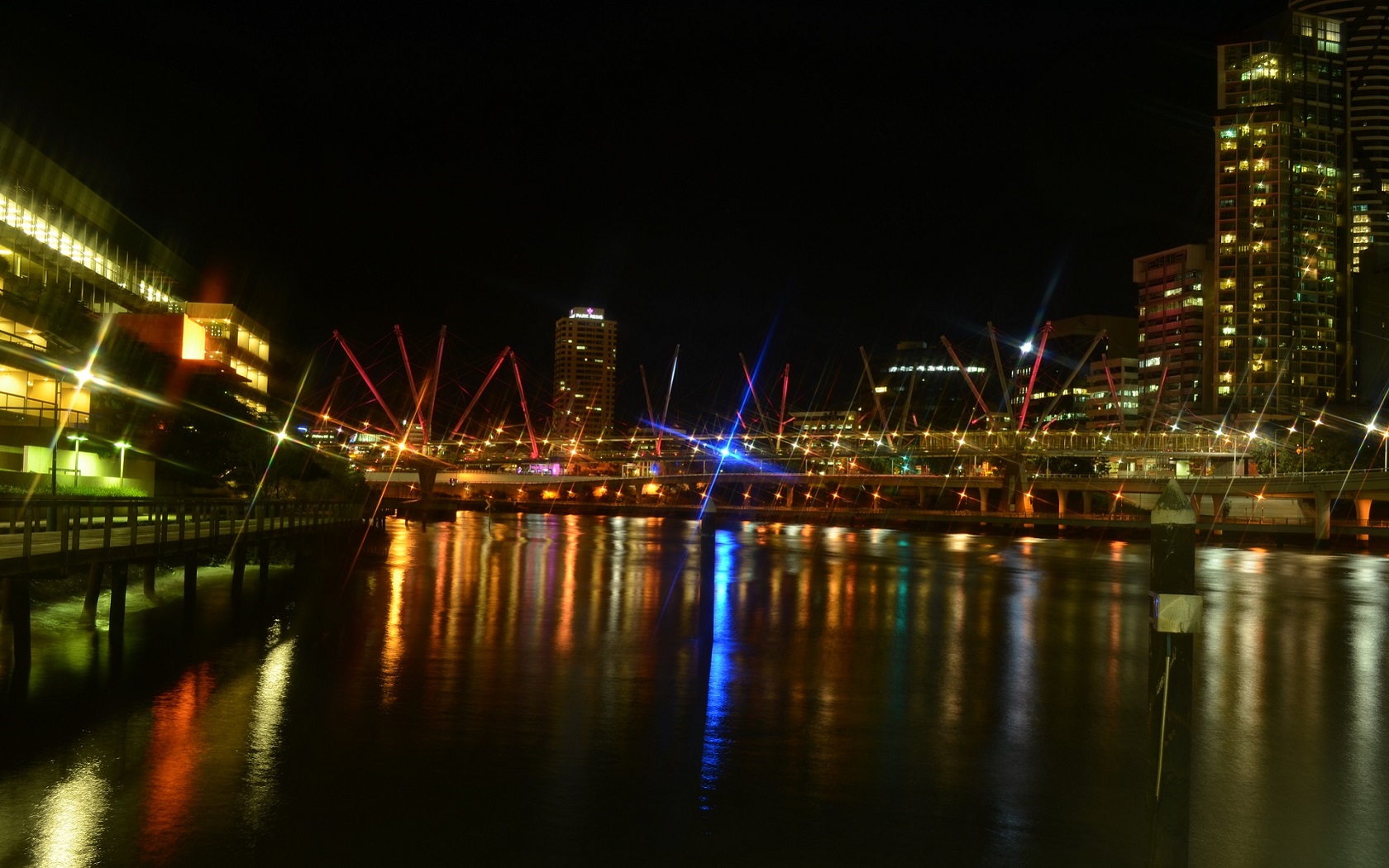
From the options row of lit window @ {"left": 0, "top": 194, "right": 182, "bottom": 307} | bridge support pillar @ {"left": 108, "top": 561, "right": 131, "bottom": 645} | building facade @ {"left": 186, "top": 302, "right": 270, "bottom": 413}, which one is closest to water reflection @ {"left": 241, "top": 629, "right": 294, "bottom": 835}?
bridge support pillar @ {"left": 108, "top": 561, "right": 131, "bottom": 645}

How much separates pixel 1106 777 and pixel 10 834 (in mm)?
10057

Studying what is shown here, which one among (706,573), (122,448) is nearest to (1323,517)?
(122,448)

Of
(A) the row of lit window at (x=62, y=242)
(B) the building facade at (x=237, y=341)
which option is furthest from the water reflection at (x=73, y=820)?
(B) the building facade at (x=237, y=341)

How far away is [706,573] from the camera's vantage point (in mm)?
17594

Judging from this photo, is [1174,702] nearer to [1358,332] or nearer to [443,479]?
[443,479]

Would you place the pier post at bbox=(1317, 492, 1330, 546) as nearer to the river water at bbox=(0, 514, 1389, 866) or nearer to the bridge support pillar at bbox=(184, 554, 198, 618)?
the river water at bbox=(0, 514, 1389, 866)

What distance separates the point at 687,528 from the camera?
9250cm

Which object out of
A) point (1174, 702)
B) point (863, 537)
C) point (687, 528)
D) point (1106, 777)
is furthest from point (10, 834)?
point (687, 528)

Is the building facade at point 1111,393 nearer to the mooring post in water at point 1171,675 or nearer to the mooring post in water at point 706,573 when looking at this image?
the mooring post in water at point 706,573

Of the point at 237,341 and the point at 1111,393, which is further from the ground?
the point at 1111,393

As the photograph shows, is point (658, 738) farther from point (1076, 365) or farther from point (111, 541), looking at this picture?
point (1076, 365)

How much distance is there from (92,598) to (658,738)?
1253 centimetres

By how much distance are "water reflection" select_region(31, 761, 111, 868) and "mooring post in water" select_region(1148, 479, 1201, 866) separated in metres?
7.49

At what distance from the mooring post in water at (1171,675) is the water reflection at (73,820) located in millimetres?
7495
